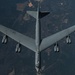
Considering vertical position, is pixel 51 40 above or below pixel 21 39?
below

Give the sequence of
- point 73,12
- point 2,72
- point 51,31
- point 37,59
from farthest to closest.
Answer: point 73,12 < point 51,31 < point 2,72 < point 37,59

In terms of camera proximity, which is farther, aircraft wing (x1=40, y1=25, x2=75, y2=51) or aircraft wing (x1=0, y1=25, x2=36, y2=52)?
aircraft wing (x1=0, y1=25, x2=36, y2=52)

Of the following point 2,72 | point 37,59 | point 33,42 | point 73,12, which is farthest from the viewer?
point 73,12

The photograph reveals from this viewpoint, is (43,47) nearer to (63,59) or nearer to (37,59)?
(37,59)

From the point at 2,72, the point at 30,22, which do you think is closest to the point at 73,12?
the point at 30,22

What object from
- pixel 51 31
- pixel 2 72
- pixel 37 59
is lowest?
pixel 2 72

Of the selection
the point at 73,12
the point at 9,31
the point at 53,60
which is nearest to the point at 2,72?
the point at 53,60

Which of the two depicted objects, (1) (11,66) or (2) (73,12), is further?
(2) (73,12)

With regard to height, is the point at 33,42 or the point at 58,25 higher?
the point at 33,42

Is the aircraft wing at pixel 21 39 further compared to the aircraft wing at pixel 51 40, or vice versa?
the aircraft wing at pixel 21 39
